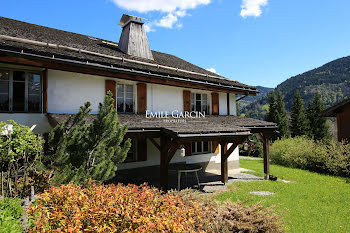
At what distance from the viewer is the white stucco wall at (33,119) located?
6839 mm

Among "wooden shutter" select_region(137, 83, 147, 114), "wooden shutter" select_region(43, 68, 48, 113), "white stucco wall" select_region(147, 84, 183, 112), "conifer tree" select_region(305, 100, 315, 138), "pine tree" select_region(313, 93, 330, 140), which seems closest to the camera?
"wooden shutter" select_region(43, 68, 48, 113)

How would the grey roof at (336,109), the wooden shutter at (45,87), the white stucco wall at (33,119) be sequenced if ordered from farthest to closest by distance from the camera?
the grey roof at (336,109)
the wooden shutter at (45,87)
the white stucco wall at (33,119)

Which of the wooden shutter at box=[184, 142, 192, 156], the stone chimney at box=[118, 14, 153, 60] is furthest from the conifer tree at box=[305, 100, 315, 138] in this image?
the stone chimney at box=[118, 14, 153, 60]

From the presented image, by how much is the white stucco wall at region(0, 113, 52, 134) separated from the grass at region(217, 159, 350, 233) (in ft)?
20.5

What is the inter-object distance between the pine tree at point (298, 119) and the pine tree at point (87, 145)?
107 feet

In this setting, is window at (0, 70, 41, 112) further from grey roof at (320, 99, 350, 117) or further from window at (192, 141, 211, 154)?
grey roof at (320, 99, 350, 117)

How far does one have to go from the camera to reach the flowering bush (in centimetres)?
260

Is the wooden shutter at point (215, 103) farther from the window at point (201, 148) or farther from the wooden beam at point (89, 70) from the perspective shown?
the window at point (201, 148)

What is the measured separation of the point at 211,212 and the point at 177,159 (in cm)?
766

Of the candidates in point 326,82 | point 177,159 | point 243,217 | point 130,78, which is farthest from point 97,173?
point 326,82

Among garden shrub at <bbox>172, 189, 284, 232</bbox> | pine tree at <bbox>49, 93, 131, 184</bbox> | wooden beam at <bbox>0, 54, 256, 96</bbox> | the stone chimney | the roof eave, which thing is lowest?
garden shrub at <bbox>172, 189, 284, 232</bbox>

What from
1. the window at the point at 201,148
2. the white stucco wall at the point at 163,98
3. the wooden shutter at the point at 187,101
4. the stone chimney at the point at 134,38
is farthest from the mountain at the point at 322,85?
the white stucco wall at the point at 163,98

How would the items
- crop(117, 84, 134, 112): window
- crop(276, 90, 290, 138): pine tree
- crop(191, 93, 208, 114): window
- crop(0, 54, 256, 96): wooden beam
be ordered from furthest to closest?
crop(276, 90, 290, 138): pine tree → crop(191, 93, 208, 114): window → crop(117, 84, 134, 112): window → crop(0, 54, 256, 96): wooden beam

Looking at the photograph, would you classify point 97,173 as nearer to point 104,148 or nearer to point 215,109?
point 104,148
